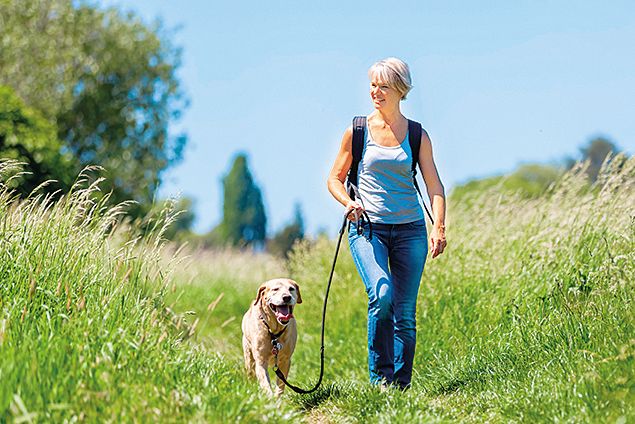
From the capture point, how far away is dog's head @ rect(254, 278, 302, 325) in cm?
567

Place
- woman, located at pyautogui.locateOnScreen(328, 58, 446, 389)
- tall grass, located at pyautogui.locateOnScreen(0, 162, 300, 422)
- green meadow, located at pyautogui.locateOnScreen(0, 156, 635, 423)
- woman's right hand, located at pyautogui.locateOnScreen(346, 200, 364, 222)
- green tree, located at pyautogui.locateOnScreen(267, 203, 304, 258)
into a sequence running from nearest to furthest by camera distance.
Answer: tall grass, located at pyautogui.locateOnScreen(0, 162, 300, 422) < green meadow, located at pyautogui.locateOnScreen(0, 156, 635, 423) < woman's right hand, located at pyautogui.locateOnScreen(346, 200, 364, 222) < woman, located at pyautogui.locateOnScreen(328, 58, 446, 389) < green tree, located at pyautogui.locateOnScreen(267, 203, 304, 258)

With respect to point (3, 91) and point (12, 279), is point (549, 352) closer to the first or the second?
point (12, 279)

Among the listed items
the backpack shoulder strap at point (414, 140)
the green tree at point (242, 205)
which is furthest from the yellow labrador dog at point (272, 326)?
the green tree at point (242, 205)

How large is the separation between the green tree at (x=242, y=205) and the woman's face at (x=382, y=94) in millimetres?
50706

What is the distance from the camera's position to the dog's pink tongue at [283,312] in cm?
566

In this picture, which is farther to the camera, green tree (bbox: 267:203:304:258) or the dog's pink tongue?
green tree (bbox: 267:203:304:258)

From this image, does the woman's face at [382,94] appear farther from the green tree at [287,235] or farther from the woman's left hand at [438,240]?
the green tree at [287,235]

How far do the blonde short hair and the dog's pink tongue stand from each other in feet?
5.53

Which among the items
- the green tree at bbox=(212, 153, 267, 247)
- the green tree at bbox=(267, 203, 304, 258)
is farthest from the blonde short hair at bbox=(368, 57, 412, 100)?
the green tree at bbox=(212, 153, 267, 247)

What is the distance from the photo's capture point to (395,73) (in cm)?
566

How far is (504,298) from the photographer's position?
7.12 m

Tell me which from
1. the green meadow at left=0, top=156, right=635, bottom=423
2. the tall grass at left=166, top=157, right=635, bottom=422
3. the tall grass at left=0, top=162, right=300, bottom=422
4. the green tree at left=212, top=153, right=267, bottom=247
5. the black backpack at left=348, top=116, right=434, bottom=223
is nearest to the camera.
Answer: the tall grass at left=0, top=162, right=300, bottom=422

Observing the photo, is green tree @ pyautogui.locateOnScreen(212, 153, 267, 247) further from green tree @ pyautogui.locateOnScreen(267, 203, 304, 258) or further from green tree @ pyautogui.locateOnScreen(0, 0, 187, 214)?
green tree @ pyautogui.locateOnScreen(0, 0, 187, 214)

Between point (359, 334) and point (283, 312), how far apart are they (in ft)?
10.8
